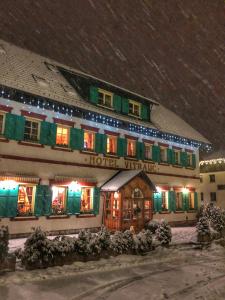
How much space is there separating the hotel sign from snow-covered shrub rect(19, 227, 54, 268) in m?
7.63

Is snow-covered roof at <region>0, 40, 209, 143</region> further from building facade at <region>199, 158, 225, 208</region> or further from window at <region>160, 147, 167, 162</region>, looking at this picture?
building facade at <region>199, 158, 225, 208</region>

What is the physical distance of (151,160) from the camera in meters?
21.0

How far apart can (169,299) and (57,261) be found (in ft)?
14.4

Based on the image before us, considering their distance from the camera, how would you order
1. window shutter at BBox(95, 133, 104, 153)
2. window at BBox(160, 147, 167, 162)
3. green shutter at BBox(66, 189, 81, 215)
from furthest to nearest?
window at BBox(160, 147, 167, 162)
window shutter at BBox(95, 133, 104, 153)
green shutter at BBox(66, 189, 81, 215)

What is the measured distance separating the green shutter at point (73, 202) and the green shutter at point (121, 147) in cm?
419

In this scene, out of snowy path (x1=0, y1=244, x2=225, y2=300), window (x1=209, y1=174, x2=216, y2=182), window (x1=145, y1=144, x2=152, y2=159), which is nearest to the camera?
snowy path (x1=0, y1=244, x2=225, y2=300)

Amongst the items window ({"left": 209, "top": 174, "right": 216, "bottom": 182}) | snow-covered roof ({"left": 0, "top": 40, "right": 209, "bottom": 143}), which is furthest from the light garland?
window ({"left": 209, "top": 174, "right": 216, "bottom": 182})

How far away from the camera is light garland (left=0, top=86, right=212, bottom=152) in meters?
14.3

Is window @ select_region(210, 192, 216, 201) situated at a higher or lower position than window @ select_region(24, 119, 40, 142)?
lower

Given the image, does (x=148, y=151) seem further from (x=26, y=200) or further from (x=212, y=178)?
(x=212, y=178)

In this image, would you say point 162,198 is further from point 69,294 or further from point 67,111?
point 69,294

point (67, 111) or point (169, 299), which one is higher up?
point (67, 111)

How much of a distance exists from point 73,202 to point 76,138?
365cm

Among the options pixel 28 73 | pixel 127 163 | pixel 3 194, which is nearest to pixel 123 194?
pixel 127 163
